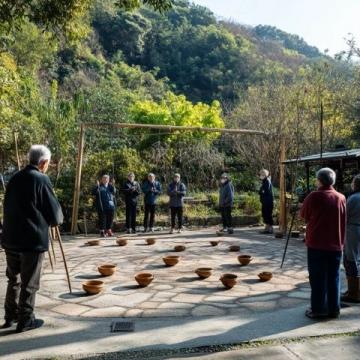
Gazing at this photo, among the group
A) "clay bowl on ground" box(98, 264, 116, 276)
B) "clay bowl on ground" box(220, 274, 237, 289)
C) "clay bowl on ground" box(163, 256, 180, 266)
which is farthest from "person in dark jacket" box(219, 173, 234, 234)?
"clay bowl on ground" box(220, 274, 237, 289)

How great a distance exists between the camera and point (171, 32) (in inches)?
1570

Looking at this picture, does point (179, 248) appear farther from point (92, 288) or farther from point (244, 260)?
point (92, 288)

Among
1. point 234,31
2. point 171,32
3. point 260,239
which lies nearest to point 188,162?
point 260,239

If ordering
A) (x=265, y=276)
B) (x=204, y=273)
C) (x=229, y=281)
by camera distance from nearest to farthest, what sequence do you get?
(x=229, y=281) → (x=265, y=276) → (x=204, y=273)

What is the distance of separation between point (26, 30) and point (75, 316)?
25455 millimetres

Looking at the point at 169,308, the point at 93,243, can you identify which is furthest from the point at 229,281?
the point at 93,243

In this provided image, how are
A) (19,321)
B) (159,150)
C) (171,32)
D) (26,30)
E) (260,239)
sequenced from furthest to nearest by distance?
(171,32) → (26,30) → (159,150) → (260,239) → (19,321)

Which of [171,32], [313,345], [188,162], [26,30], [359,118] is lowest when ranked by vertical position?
[313,345]

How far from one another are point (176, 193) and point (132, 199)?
1.11 metres

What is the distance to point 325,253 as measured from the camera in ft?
14.5

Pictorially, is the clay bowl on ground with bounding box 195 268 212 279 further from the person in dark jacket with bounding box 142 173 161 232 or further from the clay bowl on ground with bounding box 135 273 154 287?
the person in dark jacket with bounding box 142 173 161 232

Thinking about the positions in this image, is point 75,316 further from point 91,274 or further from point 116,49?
point 116,49

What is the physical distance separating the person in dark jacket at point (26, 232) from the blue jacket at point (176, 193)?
7131 millimetres

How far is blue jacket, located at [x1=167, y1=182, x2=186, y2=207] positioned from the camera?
11234 millimetres
